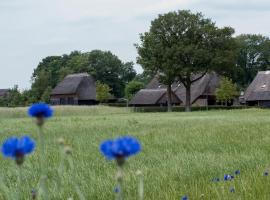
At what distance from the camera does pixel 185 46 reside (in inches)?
2125

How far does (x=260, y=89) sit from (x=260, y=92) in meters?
0.65

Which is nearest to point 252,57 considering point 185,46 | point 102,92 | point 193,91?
point 193,91

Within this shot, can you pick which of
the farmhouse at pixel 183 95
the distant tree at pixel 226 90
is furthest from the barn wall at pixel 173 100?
the distant tree at pixel 226 90

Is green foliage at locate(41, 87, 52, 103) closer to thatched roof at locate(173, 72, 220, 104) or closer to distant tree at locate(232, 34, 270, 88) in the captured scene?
thatched roof at locate(173, 72, 220, 104)

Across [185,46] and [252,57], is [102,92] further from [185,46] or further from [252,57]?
[252,57]

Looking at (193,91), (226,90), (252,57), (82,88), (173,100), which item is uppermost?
(252,57)

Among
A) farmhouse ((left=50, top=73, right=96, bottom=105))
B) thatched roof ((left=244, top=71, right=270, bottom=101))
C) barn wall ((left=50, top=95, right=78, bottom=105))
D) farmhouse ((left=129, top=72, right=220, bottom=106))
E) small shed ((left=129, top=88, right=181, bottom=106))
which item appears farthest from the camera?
barn wall ((left=50, top=95, right=78, bottom=105))

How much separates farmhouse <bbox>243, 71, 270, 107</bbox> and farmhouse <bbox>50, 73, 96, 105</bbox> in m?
24.3

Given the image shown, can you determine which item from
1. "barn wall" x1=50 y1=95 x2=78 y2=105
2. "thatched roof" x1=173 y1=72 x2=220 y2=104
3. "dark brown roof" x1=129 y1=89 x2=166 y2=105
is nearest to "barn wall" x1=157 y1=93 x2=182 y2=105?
"dark brown roof" x1=129 y1=89 x2=166 y2=105

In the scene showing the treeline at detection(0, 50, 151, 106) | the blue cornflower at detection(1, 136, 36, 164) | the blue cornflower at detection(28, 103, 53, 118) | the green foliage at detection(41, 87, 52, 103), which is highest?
the treeline at detection(0, 50, 151, 106)

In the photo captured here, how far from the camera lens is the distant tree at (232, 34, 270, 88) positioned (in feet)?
292

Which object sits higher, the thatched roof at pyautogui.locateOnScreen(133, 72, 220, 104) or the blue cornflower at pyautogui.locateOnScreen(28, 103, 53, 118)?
the thatched roof at pyautogui.locateOnScreen(133, 72, 220, 104)

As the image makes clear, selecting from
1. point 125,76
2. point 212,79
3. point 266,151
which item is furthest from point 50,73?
point 266,151

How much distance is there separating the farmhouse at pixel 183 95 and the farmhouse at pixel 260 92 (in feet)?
16.0
